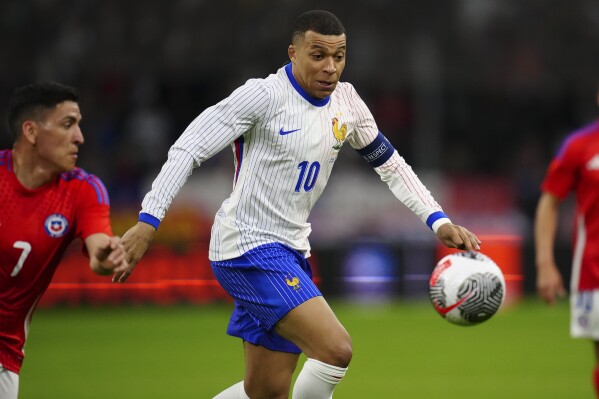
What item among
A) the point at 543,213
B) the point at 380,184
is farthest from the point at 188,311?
the point at 543,213

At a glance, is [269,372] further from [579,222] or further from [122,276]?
[579,222]

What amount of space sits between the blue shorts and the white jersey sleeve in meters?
0.59

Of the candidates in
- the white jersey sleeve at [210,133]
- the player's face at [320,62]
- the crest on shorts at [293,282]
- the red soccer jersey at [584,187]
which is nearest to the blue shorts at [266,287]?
the crest on shorts at [293,282]

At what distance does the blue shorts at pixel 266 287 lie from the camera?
5637 mm

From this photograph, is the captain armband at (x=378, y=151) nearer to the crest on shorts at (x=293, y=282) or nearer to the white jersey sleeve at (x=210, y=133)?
the white jersey sleeve at (x=210, y=133)

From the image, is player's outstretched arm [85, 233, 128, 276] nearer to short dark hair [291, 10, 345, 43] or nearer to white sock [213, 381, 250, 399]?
white sock [213, 381, 250, 399]

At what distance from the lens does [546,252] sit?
20.9ft

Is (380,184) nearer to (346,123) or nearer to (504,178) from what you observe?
(504,178)

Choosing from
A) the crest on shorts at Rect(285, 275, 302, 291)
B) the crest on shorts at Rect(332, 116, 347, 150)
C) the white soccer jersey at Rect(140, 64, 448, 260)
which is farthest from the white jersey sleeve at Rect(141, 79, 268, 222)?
the crest on shorts at Rect(285, 275, 302, 291)

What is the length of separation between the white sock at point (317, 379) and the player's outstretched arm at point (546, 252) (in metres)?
1.45

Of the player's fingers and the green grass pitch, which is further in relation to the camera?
the green grass pitch

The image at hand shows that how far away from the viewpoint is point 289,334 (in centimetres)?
564

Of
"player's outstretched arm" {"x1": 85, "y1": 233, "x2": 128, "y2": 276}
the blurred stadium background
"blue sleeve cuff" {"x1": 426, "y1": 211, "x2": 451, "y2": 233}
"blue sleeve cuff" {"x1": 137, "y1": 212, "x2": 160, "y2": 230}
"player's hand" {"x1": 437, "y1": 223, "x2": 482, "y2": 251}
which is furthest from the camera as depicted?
the blurred stadium background

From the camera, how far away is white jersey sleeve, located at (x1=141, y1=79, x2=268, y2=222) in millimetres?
5422
